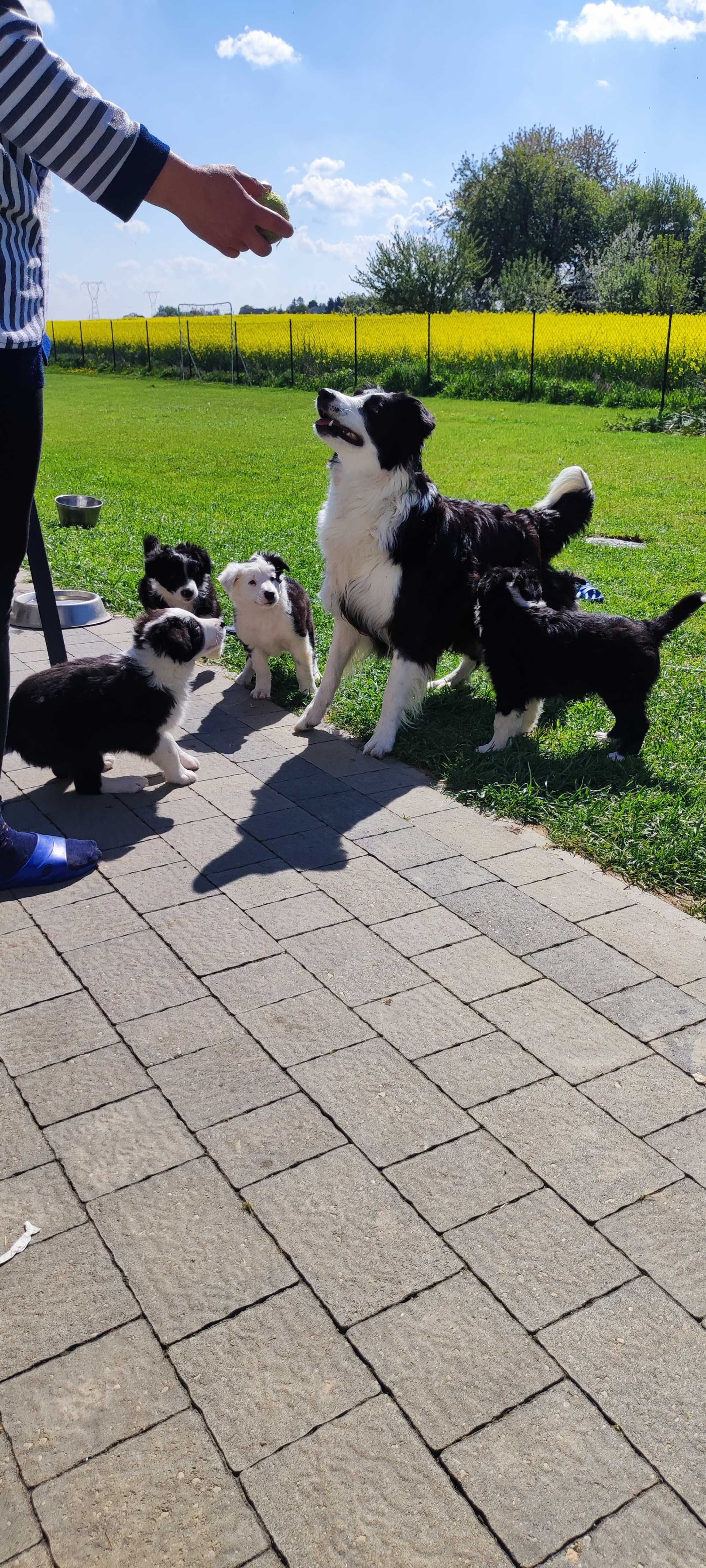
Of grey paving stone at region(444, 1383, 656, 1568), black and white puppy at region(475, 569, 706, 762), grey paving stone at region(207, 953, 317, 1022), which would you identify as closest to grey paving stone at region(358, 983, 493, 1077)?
grey paving stone at region(207, 953, 317, 1022)

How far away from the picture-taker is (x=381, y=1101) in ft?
8.45

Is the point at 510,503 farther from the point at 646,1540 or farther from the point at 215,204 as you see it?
the point at 646,1540

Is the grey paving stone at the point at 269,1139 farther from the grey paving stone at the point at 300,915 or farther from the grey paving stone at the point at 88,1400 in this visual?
the grey paving stone at the point at 300,915

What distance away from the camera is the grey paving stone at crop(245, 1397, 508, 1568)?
1.59m

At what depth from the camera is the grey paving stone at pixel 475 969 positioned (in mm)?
3064

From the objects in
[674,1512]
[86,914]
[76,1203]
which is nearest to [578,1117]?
[674,1512]

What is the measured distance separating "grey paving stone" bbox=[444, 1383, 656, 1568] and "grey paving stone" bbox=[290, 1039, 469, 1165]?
2.20ft

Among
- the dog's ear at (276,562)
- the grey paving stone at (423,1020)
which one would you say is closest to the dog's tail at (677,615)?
the dog's ear at (276,562)

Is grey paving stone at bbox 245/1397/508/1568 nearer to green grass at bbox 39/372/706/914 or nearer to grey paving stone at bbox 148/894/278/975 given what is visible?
grey paving stone at bbox 148/894/278/975

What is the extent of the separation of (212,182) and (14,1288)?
2.44m

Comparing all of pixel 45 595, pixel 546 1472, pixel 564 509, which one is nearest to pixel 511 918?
pixel 546 1472

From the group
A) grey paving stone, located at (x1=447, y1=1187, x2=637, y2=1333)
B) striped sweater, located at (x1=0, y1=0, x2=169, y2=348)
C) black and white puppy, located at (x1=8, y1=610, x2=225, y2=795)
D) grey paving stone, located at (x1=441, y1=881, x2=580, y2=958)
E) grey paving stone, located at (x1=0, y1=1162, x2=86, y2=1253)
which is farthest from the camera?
black and white puppy, located at (x1=8, y1=610, x2=225, y2=795)

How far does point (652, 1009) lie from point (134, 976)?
1545mm

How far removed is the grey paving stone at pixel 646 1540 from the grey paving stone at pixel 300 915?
6.30ft
